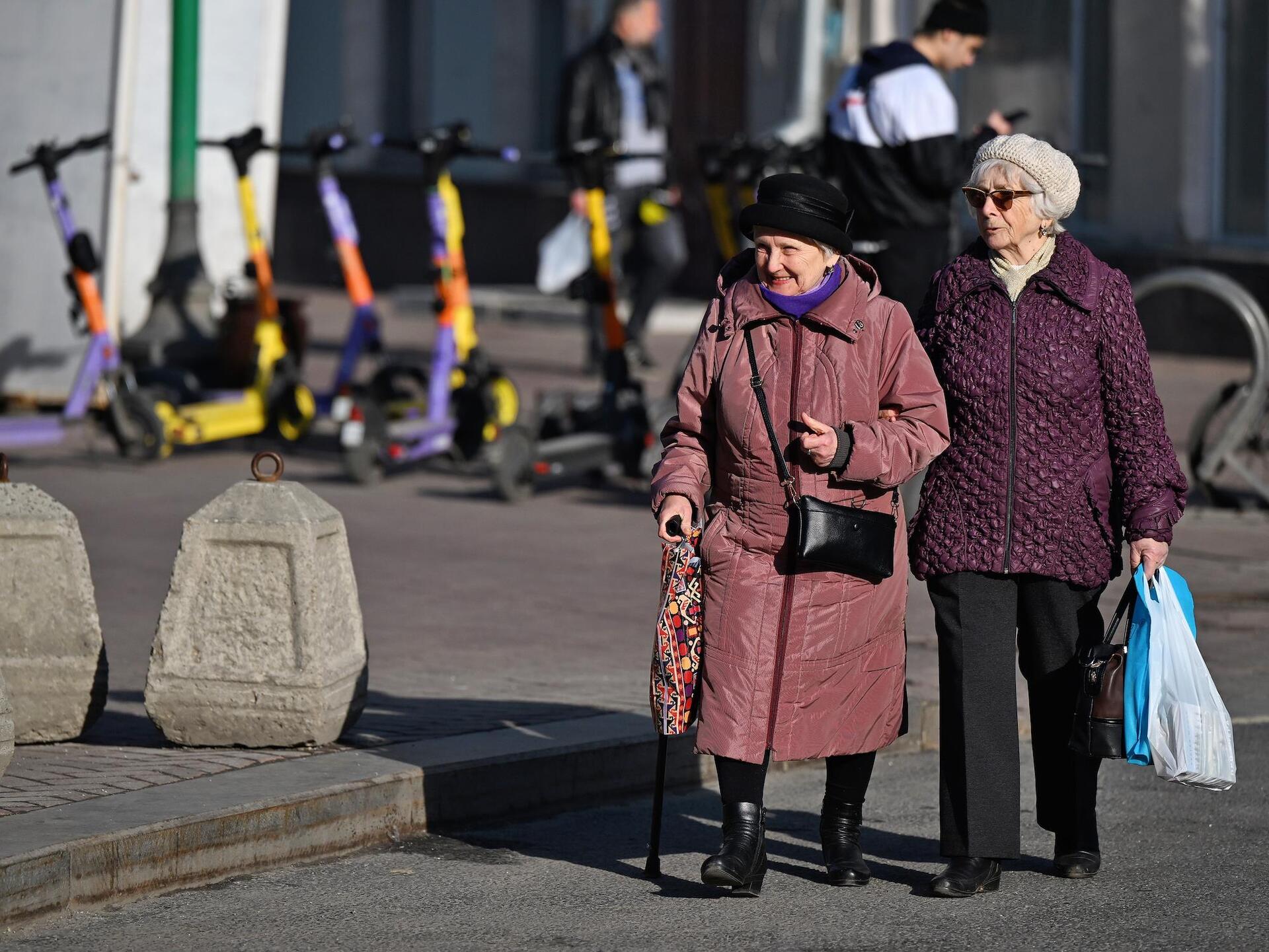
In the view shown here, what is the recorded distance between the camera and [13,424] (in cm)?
1188

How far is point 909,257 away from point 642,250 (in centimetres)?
493

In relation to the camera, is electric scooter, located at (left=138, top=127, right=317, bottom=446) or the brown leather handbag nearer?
the brown leather handbag

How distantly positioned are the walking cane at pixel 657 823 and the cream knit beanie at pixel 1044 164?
4.96 ft

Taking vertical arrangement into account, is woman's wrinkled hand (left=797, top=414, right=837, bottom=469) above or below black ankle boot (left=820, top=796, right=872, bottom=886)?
above

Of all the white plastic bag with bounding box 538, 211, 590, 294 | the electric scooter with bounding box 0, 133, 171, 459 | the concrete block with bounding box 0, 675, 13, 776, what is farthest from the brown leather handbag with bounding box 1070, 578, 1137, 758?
the electric scooter with bounding box 0, 133, 171, 459

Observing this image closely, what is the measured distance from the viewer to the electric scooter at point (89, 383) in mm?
11859

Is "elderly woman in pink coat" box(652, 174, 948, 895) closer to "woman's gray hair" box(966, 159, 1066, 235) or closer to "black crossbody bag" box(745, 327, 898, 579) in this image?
"black crossbody bag" box(745, 327, 898, 579)

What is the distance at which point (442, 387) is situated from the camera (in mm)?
11531

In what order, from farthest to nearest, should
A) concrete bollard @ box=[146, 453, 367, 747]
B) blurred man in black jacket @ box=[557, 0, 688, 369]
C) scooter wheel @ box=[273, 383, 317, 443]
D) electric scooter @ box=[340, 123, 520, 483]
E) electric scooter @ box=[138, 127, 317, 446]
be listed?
blurred man in black jacket @ box=[557, 0, 688, 369]
scooter wheel @ box=[273, 383, 317, 443]
electric scooter @ box=[138, 127, 317, 446]
electric scooter @ box=[340, 123, 520, 483]
concrete bollard @ box=[146, 453, 367, 747]

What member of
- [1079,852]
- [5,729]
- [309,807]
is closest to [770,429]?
[1079,852]

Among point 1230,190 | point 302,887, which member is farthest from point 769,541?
point 1230,190

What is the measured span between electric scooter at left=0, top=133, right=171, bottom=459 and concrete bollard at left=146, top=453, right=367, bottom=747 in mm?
5872

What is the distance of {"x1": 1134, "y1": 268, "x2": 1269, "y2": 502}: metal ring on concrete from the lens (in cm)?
1049

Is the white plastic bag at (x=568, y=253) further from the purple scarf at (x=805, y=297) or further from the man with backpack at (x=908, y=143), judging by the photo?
the purple scarf at (x=805, y=297)
